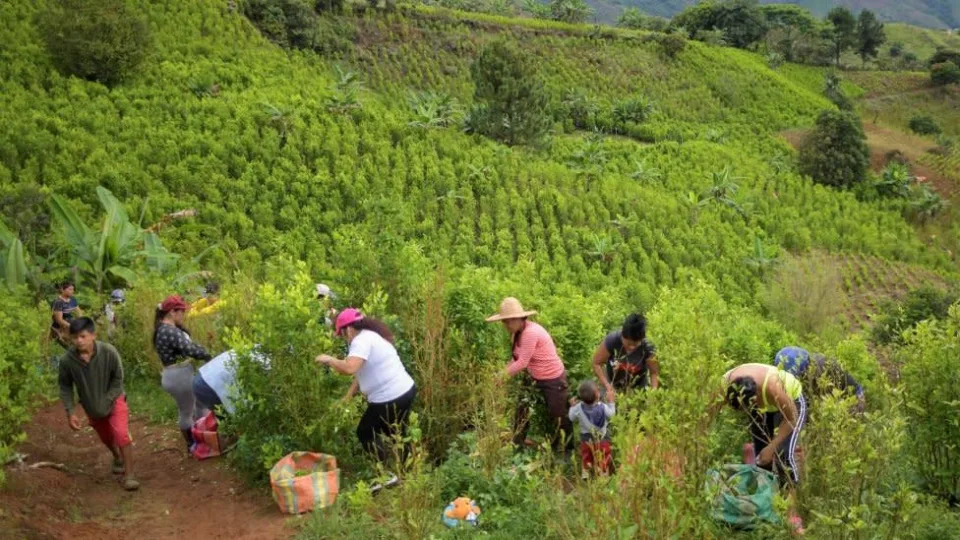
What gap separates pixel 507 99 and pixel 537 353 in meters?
17.4

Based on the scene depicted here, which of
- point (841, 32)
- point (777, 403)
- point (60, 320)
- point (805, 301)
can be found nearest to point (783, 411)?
point (777, 403)

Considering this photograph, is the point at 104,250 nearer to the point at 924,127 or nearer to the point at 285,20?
the point at 285,20

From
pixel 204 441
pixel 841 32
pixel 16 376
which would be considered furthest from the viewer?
pixel 841 32

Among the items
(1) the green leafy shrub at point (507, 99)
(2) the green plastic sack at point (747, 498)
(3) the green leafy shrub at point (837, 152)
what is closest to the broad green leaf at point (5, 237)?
(2) the green plastic sack at point (747, 498)

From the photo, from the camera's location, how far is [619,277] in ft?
53.4

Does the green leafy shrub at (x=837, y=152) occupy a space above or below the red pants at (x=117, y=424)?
below

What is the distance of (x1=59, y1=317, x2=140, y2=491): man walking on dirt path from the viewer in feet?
15.7

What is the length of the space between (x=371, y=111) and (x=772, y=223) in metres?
11.2

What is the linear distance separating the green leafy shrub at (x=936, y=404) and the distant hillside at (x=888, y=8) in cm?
17190

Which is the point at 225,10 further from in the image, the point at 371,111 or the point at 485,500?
the point at 485,500

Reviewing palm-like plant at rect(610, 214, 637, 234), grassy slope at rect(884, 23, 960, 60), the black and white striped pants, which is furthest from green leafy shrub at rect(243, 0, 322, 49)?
grassy slope at rect(884, 23, 960, 60)

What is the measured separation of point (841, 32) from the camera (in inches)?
2069

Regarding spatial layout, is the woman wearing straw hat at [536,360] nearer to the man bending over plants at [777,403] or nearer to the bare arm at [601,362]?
the bare arm at [601,362]

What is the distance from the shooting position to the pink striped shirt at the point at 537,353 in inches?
201
